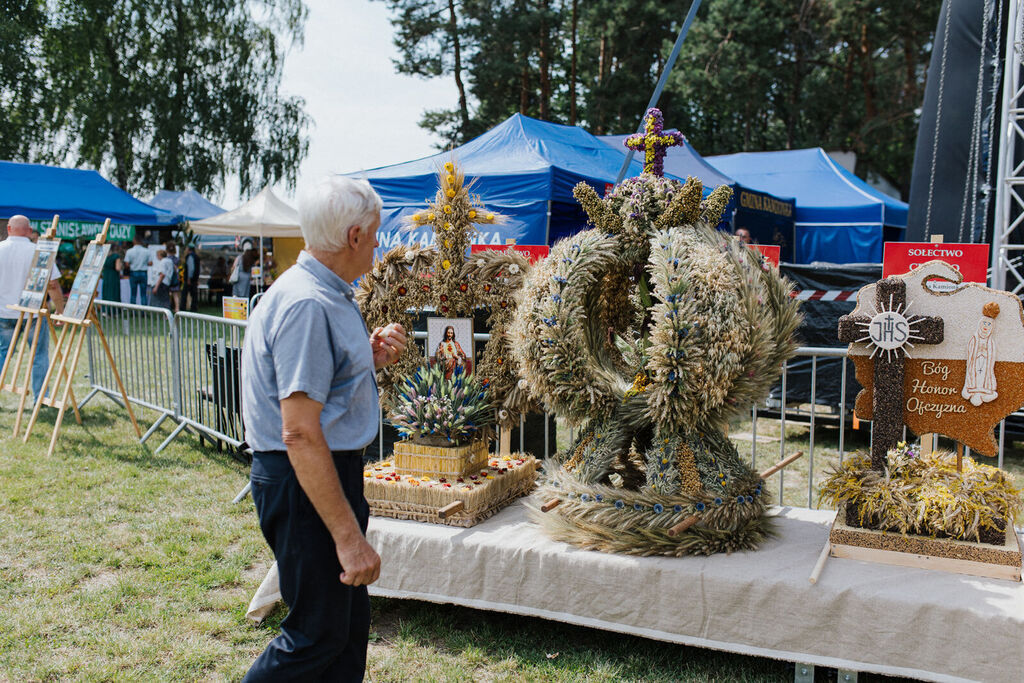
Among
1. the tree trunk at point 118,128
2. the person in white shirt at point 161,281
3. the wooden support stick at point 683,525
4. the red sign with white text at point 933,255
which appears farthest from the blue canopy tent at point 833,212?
the tree trunk at point 118,128

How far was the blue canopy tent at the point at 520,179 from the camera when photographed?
8781mm

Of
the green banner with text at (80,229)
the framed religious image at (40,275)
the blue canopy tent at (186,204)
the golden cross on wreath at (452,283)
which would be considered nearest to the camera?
the golden cross on wreath at (452,283)

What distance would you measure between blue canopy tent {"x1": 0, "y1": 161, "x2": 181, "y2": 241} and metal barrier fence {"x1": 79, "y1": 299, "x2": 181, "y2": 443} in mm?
8871

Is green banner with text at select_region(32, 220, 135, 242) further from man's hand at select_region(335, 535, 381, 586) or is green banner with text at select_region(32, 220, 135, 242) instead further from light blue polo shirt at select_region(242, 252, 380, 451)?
man's hand at select_region(335, 535, 381, 586)

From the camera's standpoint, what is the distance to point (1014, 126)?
6977 millimetres

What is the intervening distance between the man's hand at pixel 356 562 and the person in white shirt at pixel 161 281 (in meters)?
16.6

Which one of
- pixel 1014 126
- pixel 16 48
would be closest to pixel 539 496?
pixel 1014 126

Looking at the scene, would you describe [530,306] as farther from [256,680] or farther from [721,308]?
[256,680]

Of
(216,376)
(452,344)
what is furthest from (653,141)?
(216,376)

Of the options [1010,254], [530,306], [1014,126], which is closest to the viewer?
[530,306]

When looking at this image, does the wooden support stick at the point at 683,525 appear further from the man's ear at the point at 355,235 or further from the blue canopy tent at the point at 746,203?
the blue canopy tent at the point at 746,203

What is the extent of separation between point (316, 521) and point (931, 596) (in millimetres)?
2019

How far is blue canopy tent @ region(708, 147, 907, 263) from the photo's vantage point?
15758 millimetres

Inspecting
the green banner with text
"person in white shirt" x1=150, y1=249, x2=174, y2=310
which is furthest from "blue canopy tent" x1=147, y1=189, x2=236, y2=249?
"person in white shirt" x1=150, y1=249, x2=174, y2=310
